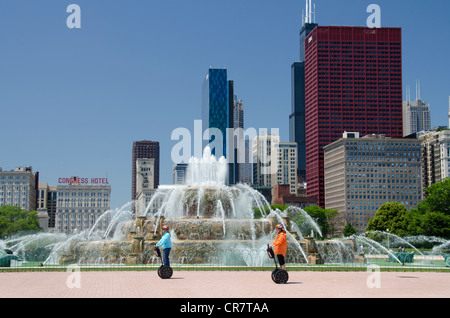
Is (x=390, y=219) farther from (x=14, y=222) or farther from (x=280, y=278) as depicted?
(x=280, y=278)

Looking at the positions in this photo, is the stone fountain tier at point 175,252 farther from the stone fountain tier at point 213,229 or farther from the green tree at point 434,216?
the green tree at point 434,216

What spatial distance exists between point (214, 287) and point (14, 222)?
10556cm

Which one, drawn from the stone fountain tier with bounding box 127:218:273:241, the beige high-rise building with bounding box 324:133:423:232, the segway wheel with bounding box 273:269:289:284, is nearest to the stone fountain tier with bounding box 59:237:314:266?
the stone fountain tier with bounding box 127:218:273:241

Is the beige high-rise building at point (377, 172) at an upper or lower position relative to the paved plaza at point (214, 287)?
upper

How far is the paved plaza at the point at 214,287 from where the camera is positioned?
16.9 metres

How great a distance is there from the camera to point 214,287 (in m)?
19.1

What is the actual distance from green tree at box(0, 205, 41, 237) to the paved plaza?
9437 centimetres

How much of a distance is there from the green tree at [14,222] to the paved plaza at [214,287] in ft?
310

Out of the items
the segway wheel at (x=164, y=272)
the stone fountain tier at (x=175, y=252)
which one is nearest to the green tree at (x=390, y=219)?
the stone fountain tier at (x=175, y=252)

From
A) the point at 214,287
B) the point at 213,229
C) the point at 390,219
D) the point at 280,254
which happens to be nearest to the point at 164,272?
the point at 214,287

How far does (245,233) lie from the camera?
41.0m
